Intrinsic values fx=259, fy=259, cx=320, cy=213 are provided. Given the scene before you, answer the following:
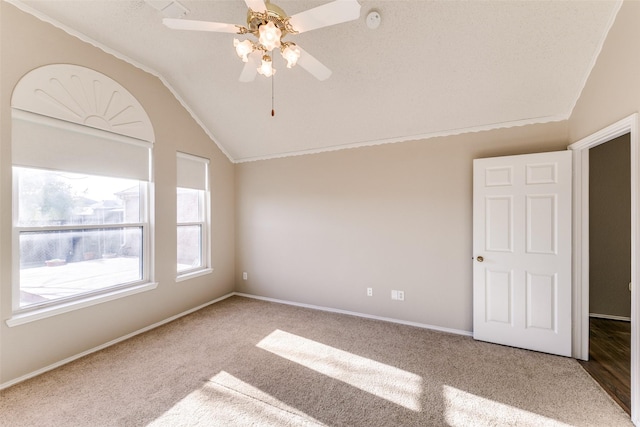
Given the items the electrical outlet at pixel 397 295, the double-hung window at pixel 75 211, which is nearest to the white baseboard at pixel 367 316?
the electrical outlet at pixel 397 295


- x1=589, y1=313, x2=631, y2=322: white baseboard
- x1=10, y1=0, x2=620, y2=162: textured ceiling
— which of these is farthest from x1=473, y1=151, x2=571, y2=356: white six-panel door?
x1=589, y1=313, x2=631, y2=322: white baseboard

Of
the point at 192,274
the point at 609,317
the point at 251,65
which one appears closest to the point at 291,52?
the point at 251,65

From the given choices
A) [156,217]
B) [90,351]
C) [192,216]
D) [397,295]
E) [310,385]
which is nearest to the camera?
[310,385]

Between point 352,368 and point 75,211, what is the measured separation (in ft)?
10.1

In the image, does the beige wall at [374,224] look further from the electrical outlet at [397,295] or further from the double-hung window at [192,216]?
the double-hung window at [192,216]

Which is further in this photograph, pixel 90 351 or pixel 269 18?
pixel 90 351

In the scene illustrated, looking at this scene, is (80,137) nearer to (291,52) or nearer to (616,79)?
(291,52)

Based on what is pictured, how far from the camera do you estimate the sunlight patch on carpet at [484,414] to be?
175cm

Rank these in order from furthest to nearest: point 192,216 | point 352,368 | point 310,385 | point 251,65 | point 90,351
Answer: point 192,216
point 90,351
point 352,368
point 310,385
point 251,65

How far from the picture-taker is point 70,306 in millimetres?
2449

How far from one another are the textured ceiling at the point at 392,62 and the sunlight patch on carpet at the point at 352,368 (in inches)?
102

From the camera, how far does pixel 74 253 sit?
8.47 ft

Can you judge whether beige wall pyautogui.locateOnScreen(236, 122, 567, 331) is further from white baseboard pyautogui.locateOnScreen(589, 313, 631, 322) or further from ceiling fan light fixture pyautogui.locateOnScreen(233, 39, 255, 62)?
ceiling fan light fixture pyautogui.locateOnScreen(233, 39, 255, 62)

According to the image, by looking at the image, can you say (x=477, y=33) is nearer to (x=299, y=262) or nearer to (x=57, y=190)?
(x=299, y=262)
